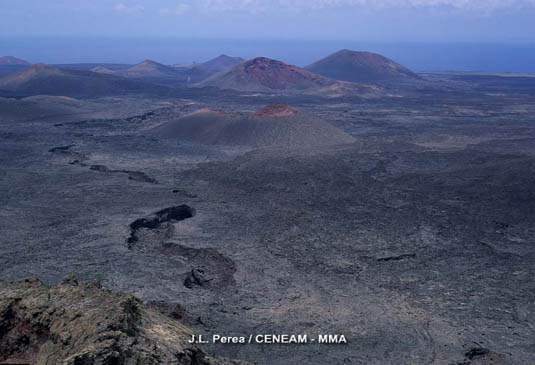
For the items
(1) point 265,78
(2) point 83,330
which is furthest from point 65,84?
(2) point 83,330

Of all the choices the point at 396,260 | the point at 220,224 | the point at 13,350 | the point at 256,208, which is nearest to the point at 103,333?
the point at 13,350

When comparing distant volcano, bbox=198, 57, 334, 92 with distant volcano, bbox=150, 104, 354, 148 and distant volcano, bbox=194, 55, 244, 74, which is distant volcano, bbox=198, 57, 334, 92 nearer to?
distant volcano, bbox=194, 55, 244, 74

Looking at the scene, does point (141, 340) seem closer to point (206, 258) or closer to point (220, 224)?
point (206, 258)

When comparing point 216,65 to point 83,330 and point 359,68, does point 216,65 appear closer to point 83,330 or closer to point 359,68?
point 359,68

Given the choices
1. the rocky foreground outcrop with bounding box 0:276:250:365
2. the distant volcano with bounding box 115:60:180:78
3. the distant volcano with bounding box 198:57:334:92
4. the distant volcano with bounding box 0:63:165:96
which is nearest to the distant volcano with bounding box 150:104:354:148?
the rocky foreground outcrop with bounding box 0:276:250:365

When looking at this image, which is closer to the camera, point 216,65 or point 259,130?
point 259,130

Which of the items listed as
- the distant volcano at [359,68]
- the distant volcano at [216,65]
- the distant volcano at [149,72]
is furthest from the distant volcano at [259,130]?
the distant volcano at [216,65]
